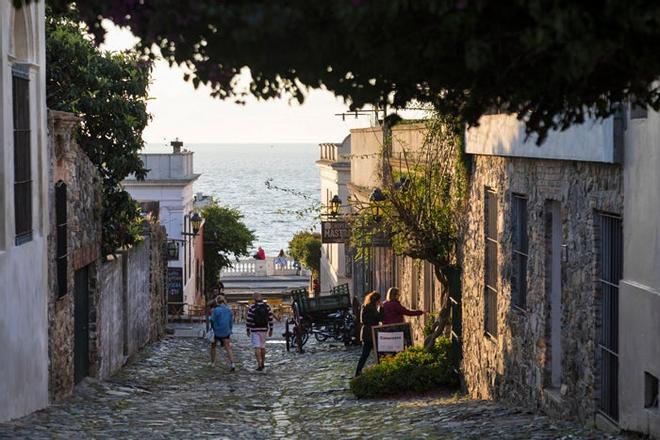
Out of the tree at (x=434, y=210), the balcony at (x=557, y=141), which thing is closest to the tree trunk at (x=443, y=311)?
the tree at (x=434, y=210)

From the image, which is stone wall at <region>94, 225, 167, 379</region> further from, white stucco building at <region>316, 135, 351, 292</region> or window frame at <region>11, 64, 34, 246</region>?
white stucco building at <region>316, 135, 351, 292</region>

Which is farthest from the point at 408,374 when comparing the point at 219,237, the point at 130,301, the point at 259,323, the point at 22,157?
the point at 219,237

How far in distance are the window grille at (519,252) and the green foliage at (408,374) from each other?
316 centimetres

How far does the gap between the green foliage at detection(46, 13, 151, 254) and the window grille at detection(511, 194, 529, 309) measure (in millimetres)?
8350

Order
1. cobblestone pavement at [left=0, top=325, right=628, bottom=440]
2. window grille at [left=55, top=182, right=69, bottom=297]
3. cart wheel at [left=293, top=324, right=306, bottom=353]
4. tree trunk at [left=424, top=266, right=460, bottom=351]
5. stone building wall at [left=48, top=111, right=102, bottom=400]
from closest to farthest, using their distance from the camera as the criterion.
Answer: cobblestone pavement at [left=0, top=325, right=628, bottom=440] < stone building wall at [left=48, top=111, right=102, bottom=400] < window grille at [left=55, top=182, right=69, bottom=297] < tree trunk at [left=424, top=266, right=460, bottom=351] < cart wheel at [left=293, top=324, right=306, bottom=353]

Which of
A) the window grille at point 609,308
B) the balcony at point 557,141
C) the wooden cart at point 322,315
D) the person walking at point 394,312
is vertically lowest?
the wooden cart at point 322,315

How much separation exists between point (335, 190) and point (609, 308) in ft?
115

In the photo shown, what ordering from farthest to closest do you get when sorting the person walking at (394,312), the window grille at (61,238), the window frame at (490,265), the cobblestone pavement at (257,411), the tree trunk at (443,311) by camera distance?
the person walking at (394,312), the tree trunk at (443,311), the window grille at (61,238), the window frame at (490,265), the cobblestone pavement at (257,411)

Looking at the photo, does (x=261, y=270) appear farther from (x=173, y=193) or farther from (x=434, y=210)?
(x=434, y=210)

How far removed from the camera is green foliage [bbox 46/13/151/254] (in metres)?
21.0

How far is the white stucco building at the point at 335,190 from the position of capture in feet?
128

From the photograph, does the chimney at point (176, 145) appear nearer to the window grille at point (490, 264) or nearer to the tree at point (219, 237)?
the tree at point (219, 237)

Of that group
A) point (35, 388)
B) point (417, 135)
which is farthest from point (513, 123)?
point (417, 135)

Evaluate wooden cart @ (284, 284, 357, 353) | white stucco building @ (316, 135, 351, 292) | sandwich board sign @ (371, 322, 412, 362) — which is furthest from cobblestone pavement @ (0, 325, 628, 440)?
white stucco building @ (316, 135, 351, 292)
